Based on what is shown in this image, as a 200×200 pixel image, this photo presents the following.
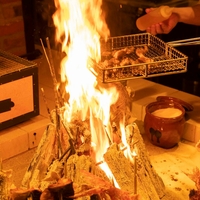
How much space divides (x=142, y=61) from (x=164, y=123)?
0.48m

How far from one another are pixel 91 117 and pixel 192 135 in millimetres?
869

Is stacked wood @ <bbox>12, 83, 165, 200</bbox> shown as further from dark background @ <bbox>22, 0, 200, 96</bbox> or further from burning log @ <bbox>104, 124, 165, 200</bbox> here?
dark background @ <bbox>22, 0, 200, 96</bbox>

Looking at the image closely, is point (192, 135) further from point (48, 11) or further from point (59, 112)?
point (48, 11)

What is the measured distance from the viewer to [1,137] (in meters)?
2.54

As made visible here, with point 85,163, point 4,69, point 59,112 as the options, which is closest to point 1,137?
point 4,69

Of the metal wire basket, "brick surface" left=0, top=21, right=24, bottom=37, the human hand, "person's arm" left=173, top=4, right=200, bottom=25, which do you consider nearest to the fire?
the metal wire basket

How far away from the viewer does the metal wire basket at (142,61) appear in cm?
202

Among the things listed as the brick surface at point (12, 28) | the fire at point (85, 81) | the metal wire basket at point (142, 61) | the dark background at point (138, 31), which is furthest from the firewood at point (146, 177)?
the brick surface at point (12, 28)

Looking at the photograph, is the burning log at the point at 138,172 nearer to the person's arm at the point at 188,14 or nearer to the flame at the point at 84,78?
the flame at the point at 84,78

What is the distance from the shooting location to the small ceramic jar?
252 centimetres

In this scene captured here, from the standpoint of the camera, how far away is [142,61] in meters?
2.21

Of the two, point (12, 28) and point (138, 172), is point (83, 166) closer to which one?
point (138, 172)

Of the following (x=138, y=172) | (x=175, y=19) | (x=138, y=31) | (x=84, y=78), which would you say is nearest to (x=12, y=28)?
(x=138, y=31)

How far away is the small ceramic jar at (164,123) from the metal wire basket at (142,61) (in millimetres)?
299
